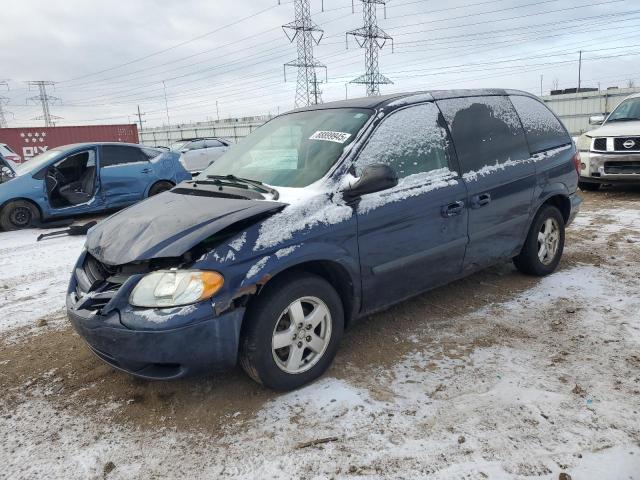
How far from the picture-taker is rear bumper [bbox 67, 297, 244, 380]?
2.53 meters

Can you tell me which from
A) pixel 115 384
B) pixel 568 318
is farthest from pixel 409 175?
pixel 115 384

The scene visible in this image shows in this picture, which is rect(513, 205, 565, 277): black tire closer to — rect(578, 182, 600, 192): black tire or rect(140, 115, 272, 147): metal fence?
rect(578, 182, 600, 192): black tire

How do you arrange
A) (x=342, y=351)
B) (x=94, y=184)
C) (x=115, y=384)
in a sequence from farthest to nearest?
(x=94, y=184) → (x=342, y=351) → (x=115, y=384)

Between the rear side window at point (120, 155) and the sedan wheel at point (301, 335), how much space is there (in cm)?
733

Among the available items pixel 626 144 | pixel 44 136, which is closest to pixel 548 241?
pixel 626 144

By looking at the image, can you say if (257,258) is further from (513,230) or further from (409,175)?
(513,230)

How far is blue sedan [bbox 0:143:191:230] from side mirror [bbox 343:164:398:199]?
7.13 meters

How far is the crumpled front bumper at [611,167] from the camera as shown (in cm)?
855

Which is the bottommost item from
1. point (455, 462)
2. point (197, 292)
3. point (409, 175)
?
point (455, 462)

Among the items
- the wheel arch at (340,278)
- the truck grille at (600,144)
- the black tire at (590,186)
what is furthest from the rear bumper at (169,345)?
the black tire at (590,186)

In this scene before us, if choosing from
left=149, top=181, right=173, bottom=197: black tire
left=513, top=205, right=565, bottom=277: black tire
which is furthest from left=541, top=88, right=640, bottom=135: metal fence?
left=513, top=205, right=565, bottom=277: black tire

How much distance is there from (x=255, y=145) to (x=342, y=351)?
1.74m

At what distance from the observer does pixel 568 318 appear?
3795 mm

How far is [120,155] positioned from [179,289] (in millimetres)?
7479
